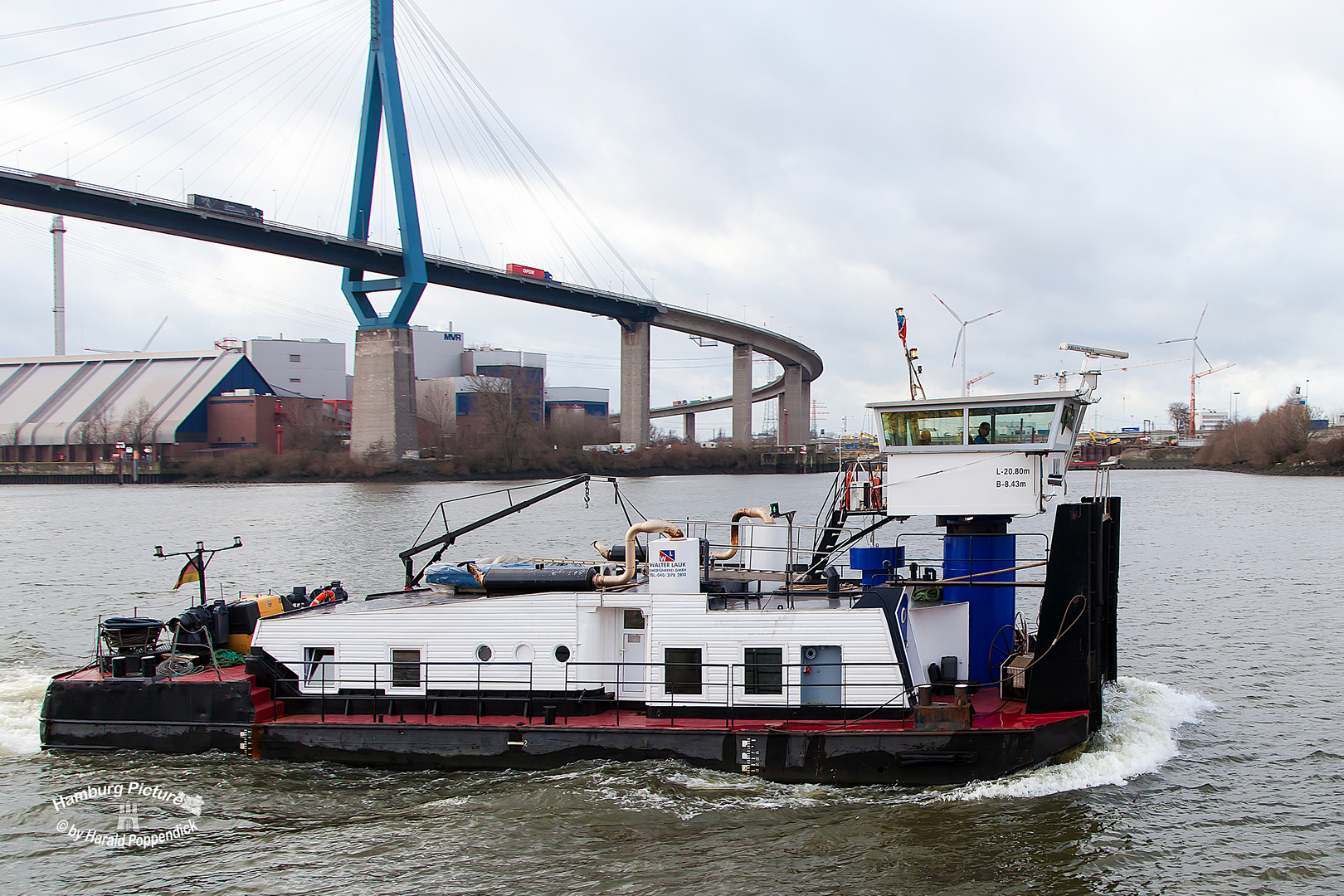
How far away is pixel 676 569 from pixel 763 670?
1925 mm

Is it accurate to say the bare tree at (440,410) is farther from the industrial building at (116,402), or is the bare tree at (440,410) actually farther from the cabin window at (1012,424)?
the cabin window at (1012,424)

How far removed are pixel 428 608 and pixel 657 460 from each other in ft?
270

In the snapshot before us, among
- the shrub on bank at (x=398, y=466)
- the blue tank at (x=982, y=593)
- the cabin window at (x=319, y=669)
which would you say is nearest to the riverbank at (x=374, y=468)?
the shrub on bank at (x=398, y=466)

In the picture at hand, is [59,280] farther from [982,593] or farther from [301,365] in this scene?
[982,593]

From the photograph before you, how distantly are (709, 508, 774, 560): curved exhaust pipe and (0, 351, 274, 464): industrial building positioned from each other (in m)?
90.9

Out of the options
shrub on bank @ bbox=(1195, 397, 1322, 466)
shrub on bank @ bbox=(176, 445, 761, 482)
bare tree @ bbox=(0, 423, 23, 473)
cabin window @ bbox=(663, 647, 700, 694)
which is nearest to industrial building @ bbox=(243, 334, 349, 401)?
bare tree @ bbox=(0, 423, 23, 473)

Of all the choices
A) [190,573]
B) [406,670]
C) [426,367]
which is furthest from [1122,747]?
[426,367]

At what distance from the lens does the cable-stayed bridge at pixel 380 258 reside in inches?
2425

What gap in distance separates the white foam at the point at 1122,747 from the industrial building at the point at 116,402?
95.3 metres

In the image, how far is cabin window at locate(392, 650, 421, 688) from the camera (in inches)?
553

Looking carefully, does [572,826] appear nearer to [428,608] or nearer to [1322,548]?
[428,608]

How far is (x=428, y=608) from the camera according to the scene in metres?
13.9

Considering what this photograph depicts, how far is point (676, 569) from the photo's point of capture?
13.5 metres

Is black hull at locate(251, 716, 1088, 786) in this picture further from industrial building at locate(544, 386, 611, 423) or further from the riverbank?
industrial building at locate(544, 386, 611, 423)
